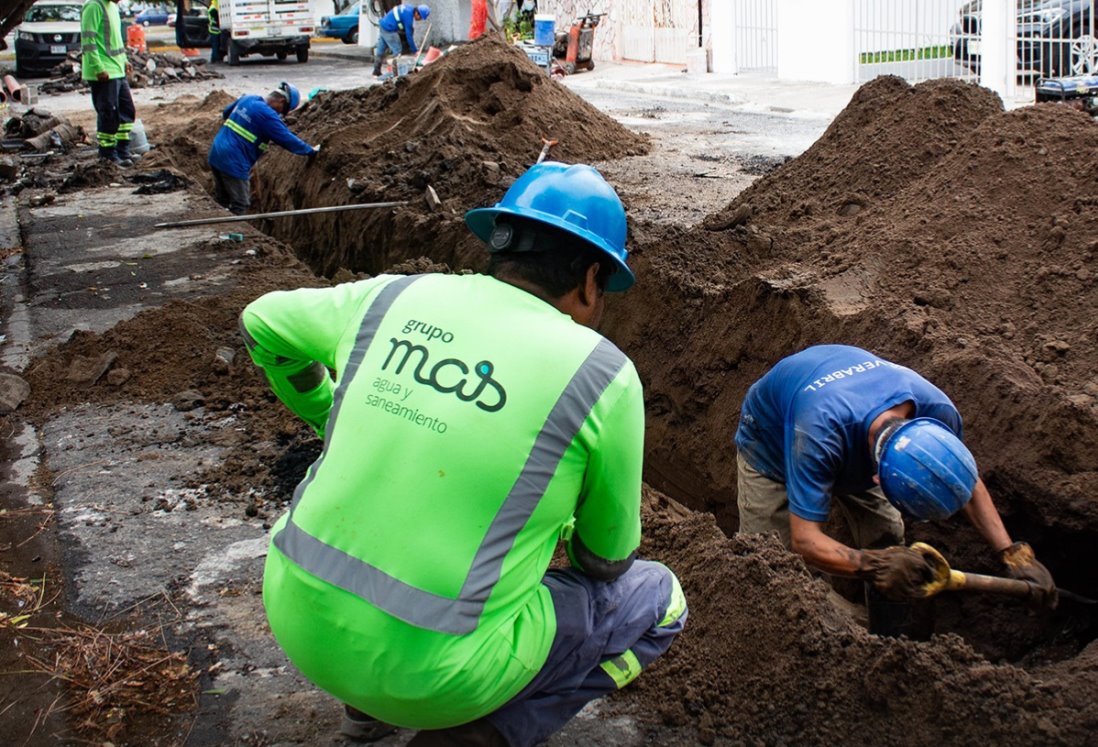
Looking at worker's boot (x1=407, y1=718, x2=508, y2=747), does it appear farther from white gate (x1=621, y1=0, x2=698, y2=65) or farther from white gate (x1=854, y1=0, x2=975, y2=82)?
white gate (x1=621, y1=0, x2=698, y2=65)

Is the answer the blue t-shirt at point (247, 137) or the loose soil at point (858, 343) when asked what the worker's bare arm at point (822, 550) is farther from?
the blue t-shirt at point (247, 137)

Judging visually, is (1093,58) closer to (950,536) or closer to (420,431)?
(950,536)

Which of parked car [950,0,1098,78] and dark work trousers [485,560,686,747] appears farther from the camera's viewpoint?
parked car [950,0,1098,78]

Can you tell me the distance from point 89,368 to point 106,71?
327 inches

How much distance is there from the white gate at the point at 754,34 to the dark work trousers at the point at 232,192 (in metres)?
11.1

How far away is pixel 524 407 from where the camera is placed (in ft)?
7.78

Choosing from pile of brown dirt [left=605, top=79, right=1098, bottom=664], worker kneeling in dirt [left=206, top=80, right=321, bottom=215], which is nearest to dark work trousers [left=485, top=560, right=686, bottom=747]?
pile of brown dirt [left=605, top=79, right=1098, bottom=664]

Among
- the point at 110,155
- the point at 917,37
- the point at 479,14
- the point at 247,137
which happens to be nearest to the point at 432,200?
the point at 247,137

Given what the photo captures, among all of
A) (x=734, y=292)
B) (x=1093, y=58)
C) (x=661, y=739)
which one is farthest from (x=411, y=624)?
(x=1093, y=58)

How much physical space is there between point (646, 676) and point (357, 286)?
159cm

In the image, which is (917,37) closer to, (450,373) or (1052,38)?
(1052,38)

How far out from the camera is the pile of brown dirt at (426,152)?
9.41m

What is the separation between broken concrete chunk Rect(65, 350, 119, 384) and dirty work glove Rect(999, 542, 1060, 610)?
484 centimetres

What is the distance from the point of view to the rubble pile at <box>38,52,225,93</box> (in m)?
24.0
